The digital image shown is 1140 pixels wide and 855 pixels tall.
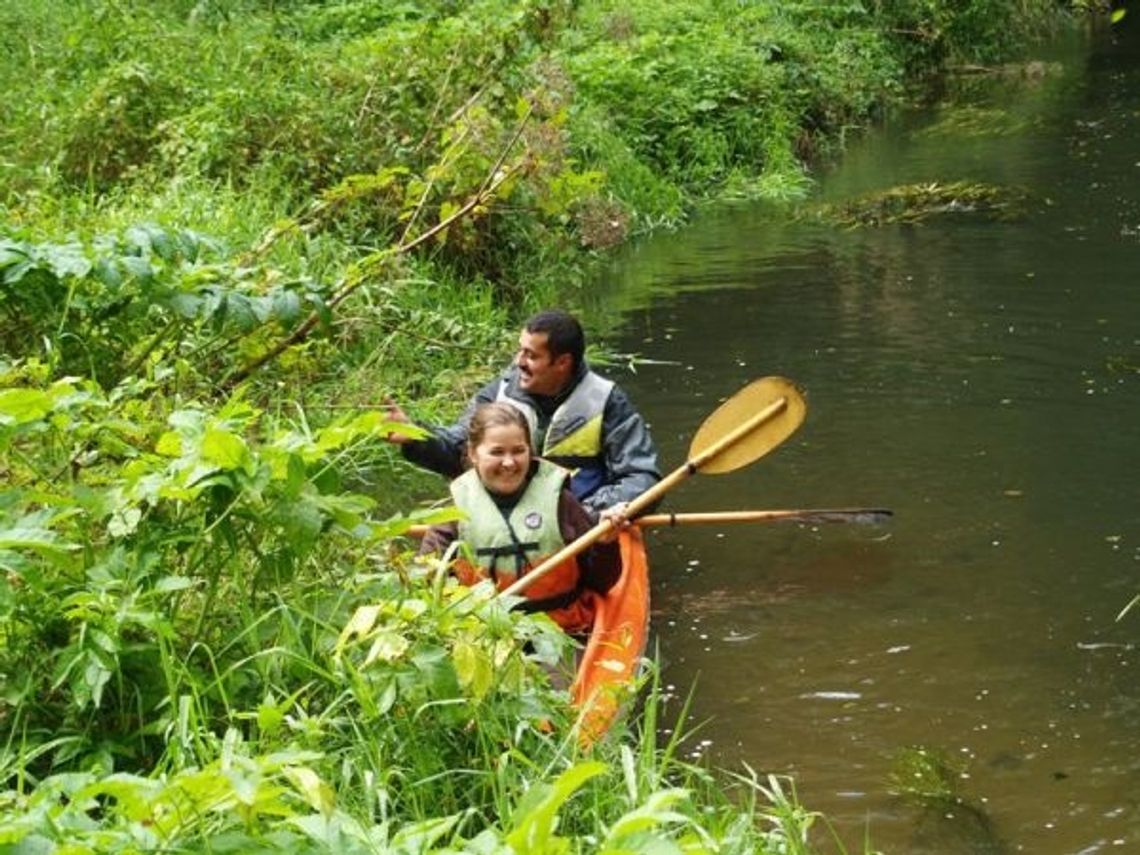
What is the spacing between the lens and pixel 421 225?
9.73m

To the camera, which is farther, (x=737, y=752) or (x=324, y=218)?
(x=324, y=218)

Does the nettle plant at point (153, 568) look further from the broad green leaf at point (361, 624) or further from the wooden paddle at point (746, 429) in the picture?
the wooden paddle at point (746, 429)

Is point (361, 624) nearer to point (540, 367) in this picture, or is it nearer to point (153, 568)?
A: point (153, 568)

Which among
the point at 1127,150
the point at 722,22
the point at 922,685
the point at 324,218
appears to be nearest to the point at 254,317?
the point at 922,685

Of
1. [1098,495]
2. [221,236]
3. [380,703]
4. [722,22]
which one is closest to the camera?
[380,703]

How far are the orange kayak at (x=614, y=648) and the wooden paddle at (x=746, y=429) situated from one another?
0.20m

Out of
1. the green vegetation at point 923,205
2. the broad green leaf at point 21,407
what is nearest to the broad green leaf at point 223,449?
the broad green leaf at point 21,407

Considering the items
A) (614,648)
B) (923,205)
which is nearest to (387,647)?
(614,648)

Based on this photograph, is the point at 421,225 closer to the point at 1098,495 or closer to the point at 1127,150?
the point at 1098,495

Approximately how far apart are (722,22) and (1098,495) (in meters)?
12.3

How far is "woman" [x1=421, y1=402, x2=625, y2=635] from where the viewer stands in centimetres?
523

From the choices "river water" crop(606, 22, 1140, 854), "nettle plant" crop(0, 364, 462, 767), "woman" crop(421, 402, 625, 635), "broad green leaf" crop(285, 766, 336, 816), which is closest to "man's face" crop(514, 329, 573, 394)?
"river water" crop(606, 22, 1140, 854)

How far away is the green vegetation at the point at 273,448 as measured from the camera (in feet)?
10.7

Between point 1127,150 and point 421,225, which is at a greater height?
point 421,225
